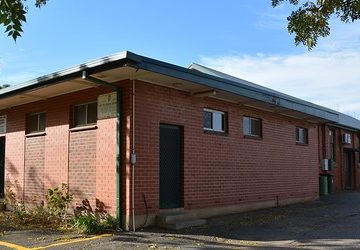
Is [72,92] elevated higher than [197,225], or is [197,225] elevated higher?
[72,92]

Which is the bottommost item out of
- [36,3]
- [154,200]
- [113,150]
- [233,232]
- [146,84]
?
[233,232]

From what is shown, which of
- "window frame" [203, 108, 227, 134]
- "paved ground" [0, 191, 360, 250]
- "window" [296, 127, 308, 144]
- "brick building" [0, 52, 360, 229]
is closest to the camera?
"paved ground" [0, 191, 360, 250]

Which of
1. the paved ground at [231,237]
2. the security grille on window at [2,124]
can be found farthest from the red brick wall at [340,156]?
the security grille on window at [2,124]

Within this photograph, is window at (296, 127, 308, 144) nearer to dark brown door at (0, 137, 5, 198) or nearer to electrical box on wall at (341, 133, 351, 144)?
electrical box on wall at (341, 133, 351, 144)

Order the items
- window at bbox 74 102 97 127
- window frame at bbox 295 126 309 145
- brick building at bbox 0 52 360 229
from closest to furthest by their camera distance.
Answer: brick building at bbox 0 52 360 229
window at bbox 74 102 97 127
window frame at bbox 295 126 309 145

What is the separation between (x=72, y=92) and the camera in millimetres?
13883

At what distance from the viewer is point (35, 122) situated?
623 inches

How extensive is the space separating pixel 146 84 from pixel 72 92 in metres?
2.68

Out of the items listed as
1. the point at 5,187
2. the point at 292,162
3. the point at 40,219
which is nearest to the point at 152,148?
the point at 40,219

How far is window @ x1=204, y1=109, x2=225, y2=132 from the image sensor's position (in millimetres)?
14602

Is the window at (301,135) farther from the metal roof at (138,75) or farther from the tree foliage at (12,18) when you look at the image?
the tree foliage at (12,18)

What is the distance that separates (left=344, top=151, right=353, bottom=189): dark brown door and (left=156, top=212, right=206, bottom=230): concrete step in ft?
59.5

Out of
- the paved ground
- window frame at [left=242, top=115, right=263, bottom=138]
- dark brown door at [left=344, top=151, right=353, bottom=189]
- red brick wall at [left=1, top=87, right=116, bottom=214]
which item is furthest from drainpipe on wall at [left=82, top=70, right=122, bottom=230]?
dark brown door at [left=344, top=151, right=353, bottom=189]

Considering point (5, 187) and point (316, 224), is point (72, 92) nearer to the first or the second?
point (5, 187)
